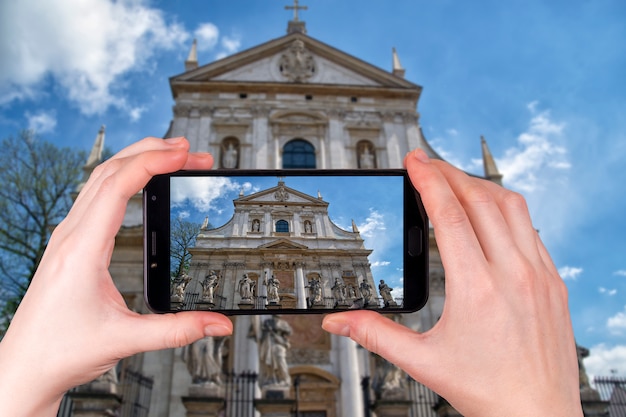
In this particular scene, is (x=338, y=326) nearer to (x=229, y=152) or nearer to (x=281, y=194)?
(x=281, y=194)

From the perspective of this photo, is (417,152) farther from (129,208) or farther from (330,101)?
(330,101)

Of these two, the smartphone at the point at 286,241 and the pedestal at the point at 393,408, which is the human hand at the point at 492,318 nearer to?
the smartphone at the point at 286,241

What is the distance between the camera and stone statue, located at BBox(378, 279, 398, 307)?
2.43 m

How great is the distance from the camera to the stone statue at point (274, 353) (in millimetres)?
10430

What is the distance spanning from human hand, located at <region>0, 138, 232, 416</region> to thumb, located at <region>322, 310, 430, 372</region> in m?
0.53

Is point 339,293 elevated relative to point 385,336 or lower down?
elevated

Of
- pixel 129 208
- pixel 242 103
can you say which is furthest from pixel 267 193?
pixel 242 103

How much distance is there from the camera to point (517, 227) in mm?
1848

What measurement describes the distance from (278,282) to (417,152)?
1.02 metres

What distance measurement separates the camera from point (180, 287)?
244cm

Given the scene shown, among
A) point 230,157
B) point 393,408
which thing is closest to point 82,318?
point 393,408

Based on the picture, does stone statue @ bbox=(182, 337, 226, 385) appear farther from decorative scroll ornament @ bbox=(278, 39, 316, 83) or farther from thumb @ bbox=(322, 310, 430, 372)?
decorative scroll ornament @ bbox=(278, 39, 316, 83)

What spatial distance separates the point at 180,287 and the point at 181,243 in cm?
26

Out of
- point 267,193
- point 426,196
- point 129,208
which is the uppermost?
point 129,208
